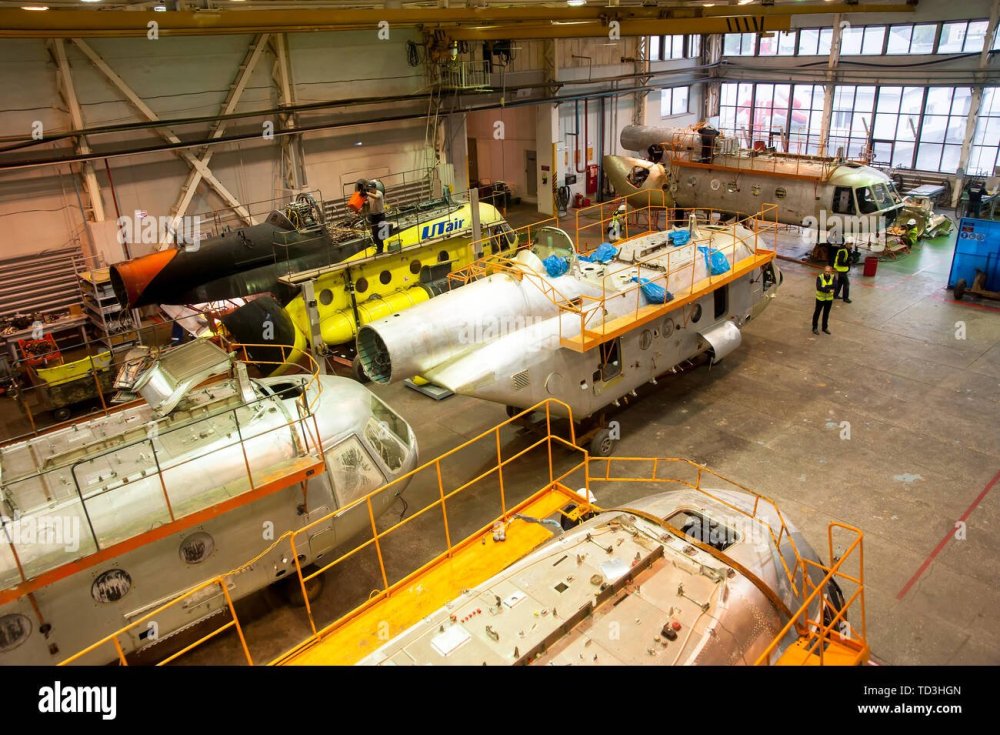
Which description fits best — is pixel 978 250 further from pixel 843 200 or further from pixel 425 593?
pixel 425 593

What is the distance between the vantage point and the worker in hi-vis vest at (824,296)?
Result: 1530cm

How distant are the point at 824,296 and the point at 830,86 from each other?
17.5 m

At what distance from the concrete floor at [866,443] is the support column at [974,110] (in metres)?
9.50

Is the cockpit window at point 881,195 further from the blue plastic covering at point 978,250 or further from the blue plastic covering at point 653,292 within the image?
the blue plastic covering at point 653,292

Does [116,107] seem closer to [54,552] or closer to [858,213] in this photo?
[54,552]

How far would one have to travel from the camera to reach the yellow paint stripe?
571 centimetres

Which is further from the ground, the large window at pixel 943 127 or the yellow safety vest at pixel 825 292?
the large window at pixel 943 127

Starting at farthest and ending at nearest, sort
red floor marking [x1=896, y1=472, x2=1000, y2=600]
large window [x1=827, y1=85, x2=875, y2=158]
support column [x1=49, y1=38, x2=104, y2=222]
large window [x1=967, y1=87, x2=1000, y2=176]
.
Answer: large window [x1=827, y1=85, x2=875, y2=158] < large window [x1=967, y1=87, x2=1000, y2=176] < support column [x1=49, y1=38, x2=104, y2=222] < red floor marking [x1=896, y1=472, x2=1000, y2=600]

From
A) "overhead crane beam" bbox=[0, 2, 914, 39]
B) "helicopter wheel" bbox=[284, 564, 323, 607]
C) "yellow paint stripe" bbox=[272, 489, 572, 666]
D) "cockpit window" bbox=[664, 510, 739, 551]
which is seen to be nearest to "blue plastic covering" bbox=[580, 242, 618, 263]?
"yellow paint stripe" bbox=[272, 489, 572, 666]

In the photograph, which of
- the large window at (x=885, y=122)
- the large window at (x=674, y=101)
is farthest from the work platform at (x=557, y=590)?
the large window at (x=674, y=101)

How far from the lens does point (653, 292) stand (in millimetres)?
11719
